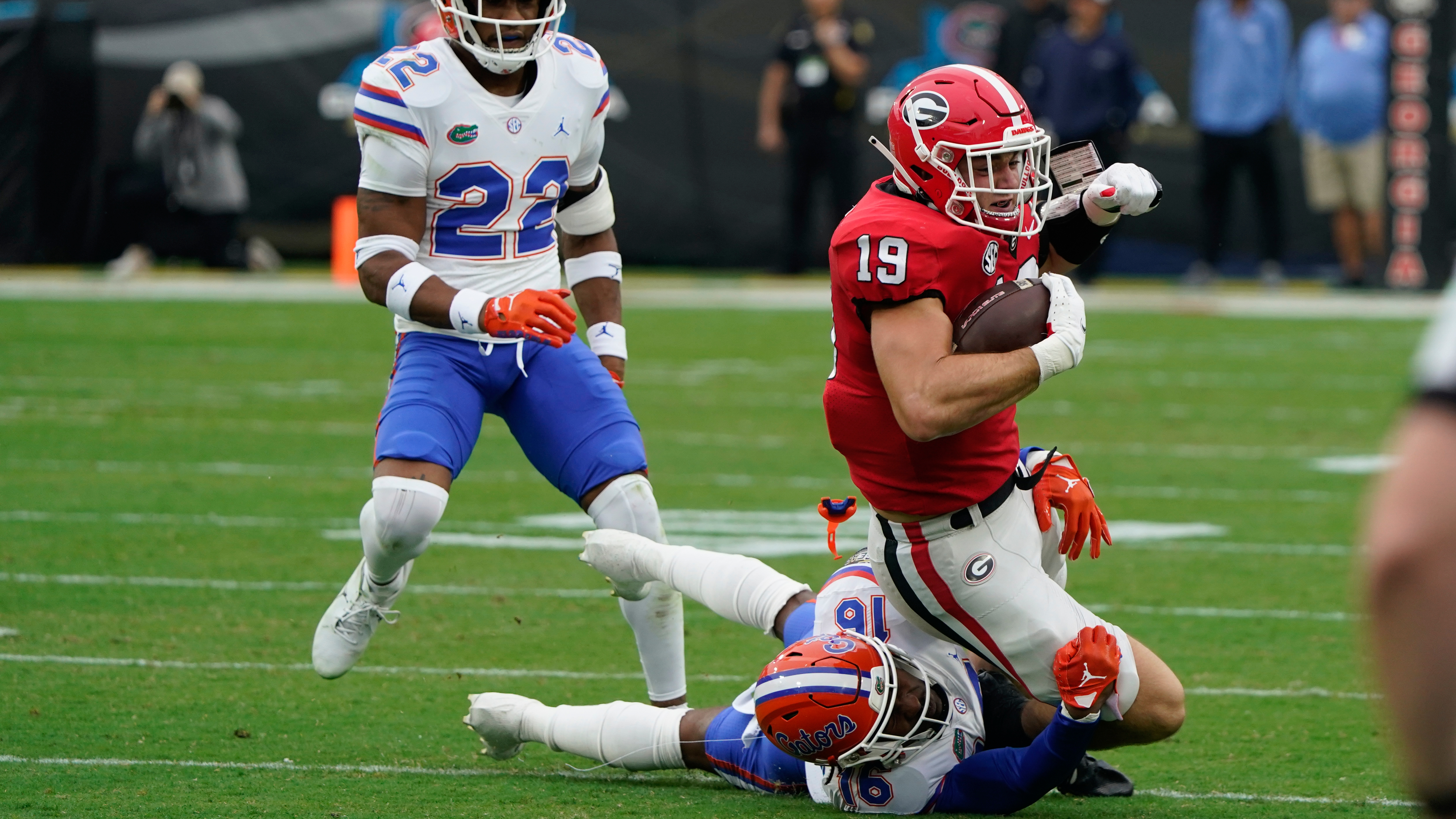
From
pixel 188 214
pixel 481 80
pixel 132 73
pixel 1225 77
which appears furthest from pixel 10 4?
pixel 481 80

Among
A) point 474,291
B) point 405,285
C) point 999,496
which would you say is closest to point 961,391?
point 999,496

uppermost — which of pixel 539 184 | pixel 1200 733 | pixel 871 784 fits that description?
pixel 539 184

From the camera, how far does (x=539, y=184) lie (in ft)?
15.1

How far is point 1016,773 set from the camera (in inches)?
141

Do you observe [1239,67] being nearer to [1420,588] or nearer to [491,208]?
[491,208]

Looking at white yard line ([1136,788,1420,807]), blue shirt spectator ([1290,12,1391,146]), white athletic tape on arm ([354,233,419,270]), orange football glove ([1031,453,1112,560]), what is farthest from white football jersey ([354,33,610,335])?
blue shirt spectator ([1290,12,1391,146])

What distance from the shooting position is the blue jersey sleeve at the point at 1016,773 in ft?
11.4

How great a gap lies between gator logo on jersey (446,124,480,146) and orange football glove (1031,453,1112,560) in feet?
5.20

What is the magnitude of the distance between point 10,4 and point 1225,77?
1050 cm

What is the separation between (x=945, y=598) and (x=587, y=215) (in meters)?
1.66

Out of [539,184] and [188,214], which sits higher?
[539,184]

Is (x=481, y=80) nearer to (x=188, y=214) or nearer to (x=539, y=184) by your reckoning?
(x=539, y=184)

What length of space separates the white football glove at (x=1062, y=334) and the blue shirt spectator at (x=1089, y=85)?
11.2 metres

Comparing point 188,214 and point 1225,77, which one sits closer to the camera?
point 1225,77
